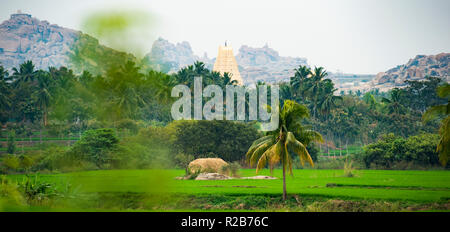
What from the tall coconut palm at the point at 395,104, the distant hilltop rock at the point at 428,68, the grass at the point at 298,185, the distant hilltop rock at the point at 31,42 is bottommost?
the grass at the point at 298,185

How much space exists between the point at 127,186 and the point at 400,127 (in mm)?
41664

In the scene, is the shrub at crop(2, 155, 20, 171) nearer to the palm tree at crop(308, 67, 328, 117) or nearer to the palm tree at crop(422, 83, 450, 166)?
the palm tree at crop(422, 83, 450, 166)

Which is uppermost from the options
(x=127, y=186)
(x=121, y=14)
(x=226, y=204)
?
(x=121, y=14)

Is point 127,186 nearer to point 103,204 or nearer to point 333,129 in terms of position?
point 103,204

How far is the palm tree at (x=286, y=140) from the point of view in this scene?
24.6 meters

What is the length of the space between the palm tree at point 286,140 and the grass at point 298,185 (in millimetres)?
2070

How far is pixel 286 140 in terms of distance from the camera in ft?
80.2

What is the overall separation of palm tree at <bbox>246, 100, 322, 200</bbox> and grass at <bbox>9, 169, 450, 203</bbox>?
207cm

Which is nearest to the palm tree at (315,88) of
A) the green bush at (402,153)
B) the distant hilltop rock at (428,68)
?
the green bush at (402,153)

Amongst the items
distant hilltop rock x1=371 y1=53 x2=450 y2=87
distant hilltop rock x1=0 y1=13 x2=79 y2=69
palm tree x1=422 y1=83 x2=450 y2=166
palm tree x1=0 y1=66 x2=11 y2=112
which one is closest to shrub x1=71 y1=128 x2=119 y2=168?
palm tree x1=422 y1=83 x2=450 y2=166

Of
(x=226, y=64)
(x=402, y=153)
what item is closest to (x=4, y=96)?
(x=402, y=153)

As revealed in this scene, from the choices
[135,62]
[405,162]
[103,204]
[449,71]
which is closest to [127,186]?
[103,204]

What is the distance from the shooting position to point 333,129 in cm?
5778

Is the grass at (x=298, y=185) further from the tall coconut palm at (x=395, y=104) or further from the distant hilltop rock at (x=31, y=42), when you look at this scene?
the distant hilltop rock at (x=31, y=42)
